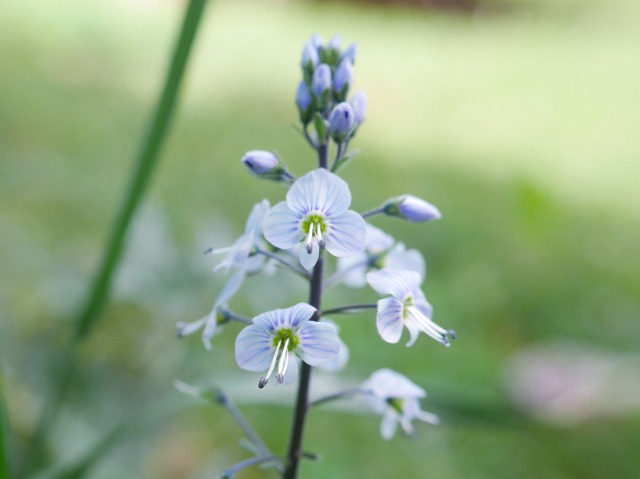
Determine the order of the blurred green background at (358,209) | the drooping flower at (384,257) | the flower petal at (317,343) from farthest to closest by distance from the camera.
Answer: the blurred green background at (358,209) < the drooping flower at (384,257) < the flower petal at (317,343)

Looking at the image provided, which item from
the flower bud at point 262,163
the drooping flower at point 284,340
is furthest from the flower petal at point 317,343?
the flower bud at point 262,163

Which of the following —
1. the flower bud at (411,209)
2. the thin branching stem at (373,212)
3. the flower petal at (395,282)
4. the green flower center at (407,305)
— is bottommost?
the green flower center at (407,305)

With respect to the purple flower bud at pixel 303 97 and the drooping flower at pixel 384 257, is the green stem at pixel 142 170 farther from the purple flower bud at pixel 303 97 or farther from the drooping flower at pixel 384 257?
the drooping flower at pixel 384 257

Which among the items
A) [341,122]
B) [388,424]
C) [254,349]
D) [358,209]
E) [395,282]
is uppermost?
[341,122]

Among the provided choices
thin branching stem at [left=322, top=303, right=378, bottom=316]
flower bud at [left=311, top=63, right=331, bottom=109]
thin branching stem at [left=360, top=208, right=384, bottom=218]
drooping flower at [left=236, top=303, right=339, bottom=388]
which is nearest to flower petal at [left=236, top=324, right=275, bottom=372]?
drooping flower at [left=236, top=303, right=339, bottom=388]

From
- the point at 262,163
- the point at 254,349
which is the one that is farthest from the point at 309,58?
the point at 254,349

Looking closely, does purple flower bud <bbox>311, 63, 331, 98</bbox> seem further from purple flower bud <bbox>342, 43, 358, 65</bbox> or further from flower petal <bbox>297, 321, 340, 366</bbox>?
flower petal <bbox>297, 321, 340, 366</bbox>

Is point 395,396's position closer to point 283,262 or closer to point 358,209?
point 283,262
